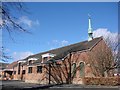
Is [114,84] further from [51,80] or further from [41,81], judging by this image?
[41,81]

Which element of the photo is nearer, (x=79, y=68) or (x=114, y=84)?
(x=114, y=84)

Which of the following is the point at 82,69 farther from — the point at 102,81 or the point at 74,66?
the point at 102,81

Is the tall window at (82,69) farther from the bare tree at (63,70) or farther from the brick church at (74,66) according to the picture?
the bare tree at (63,70)

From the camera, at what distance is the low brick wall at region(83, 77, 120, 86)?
31983mm

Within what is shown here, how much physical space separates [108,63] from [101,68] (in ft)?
4.67

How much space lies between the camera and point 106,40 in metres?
40.0

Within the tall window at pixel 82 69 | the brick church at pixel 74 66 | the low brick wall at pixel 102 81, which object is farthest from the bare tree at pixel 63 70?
the low brick wall at pixel 102 81

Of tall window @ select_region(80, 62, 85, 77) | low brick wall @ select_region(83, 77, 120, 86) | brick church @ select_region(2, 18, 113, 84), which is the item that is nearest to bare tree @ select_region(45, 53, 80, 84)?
brick church @ select_region(2, 18, 113, 84)

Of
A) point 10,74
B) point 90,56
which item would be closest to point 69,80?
point 90,56

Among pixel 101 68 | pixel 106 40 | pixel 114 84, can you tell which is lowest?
pixel 114 84

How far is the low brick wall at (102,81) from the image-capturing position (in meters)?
32.0

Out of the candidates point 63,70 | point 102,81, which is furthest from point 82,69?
point 102,81

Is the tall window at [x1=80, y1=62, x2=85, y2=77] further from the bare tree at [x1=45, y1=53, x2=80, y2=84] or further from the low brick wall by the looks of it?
the low brick wall

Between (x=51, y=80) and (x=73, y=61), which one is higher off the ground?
(x=73, y=61)
